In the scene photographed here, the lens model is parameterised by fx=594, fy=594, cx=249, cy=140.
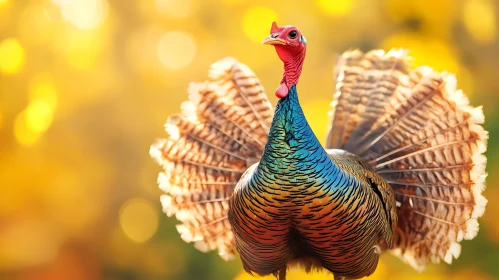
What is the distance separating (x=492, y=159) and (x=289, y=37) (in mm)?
1261

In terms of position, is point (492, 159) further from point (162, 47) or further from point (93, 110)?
point (93, 110)

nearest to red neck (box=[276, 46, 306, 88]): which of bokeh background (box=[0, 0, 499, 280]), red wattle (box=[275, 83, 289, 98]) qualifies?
red wattle (box=[275, 83, 289, 98])

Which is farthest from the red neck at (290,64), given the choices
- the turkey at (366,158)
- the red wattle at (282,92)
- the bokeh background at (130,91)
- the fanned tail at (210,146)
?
the bokeh background at (130,91)

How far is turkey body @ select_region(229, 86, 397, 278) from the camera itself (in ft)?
4.31

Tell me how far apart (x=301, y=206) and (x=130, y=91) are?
1240 millimetres

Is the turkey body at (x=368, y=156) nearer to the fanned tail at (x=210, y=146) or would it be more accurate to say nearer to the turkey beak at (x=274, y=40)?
the fanned tail at (x=210, y=146)

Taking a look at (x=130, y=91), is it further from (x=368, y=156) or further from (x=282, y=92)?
(x=282, y=92)

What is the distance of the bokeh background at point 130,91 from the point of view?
90.1 inches

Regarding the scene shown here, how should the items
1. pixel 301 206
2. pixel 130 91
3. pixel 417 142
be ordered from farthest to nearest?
pixel 130 91, pixel 417 142, pixel 301 206

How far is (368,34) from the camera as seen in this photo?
234cm

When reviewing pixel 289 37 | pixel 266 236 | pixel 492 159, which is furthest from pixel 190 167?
pixel 492 159

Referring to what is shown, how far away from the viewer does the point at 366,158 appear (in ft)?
5.87

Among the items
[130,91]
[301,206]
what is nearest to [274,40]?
[301,206]

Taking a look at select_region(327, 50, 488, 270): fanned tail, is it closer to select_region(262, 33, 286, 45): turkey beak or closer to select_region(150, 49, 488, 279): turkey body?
select_region(150, 49, 488, 279): turkey body
